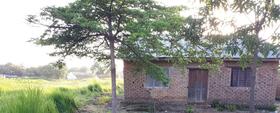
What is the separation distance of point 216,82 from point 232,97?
3.95 feet

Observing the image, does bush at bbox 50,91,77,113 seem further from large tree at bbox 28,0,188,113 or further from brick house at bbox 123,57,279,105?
brick house at bbox 123,57,279,105

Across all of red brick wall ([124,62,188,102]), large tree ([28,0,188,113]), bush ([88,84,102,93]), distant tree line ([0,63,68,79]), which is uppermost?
large tree ([28,0,188,113])

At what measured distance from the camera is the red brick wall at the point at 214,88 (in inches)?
805

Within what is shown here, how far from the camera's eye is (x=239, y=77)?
20703 millimetres

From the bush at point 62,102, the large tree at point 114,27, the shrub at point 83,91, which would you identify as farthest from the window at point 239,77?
the bush at point 62,102

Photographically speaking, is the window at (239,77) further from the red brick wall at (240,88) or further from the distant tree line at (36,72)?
the distant tree line at (36,72)

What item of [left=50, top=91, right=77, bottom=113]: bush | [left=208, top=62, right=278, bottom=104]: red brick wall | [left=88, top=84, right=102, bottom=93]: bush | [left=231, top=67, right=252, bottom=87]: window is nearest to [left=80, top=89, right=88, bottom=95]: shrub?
[left=88, top=84, right=102, bottom=93]: bush

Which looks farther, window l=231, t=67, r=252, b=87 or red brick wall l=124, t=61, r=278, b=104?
window l=231, t=67, r=252, b=87

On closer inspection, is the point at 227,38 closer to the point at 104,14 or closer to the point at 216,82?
the point at 104,14

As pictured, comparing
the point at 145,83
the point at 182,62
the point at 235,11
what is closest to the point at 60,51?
the point at 182,62

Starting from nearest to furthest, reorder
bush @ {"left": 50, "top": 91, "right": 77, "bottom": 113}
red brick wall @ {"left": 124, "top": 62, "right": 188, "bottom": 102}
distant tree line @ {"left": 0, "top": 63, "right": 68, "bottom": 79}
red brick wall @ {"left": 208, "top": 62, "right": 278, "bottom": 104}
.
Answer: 1. bush @ {"left": 50, "top": 91, "right": 77, "bottom": 113}
2. red brick wall @ {"left": 208, "top": 62, "right": 278, "bottom": 104}
3. red brick wall @ {"left": 124, "top": 62, "right": 188, "bottom": 102}
4. distant tree line @ {"left": 0, "top": 63, "right": 68, "bottom": 79}

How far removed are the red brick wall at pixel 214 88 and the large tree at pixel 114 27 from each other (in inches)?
203

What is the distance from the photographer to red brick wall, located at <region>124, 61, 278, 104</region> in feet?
67.1

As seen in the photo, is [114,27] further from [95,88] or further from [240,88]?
[95,88]
